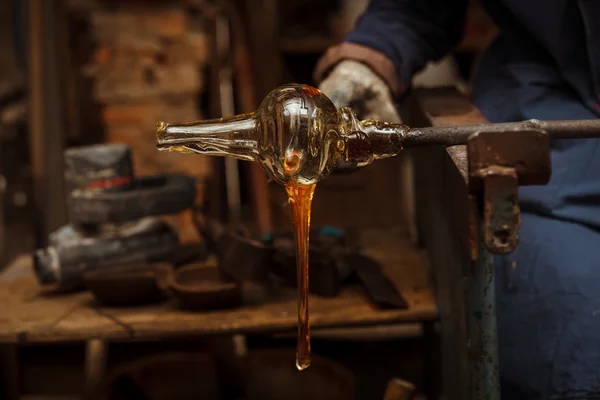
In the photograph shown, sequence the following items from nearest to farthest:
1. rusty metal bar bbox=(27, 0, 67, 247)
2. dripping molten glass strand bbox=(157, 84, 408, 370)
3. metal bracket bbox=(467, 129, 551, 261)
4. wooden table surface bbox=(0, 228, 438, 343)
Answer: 1. metal bracket bbox=(467, 129, 551, 261)
2. dripping molten glass strand bbox=(157, 84, 408, 370)
3. wooden table surface bbox=(0, 228, 438, 343)
4. rusty metal bar bbox=(27, 0, 67, 247)

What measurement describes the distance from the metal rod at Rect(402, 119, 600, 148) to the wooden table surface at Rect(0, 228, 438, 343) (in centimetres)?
43

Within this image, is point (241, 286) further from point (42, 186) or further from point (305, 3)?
point (305, 3)

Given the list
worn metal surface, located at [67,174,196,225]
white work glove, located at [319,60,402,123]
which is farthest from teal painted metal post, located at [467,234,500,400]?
worn metal surface, located at [67,174,196,225]

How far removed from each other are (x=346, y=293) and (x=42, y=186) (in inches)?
55.6

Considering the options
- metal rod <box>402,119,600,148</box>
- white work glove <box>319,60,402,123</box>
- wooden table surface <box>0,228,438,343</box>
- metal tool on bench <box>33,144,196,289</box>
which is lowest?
wooden table surface <box>0,228,438,343</box>

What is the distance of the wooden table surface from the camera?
1337 mm

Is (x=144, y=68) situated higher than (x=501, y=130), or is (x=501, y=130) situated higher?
(x=144, y=68)

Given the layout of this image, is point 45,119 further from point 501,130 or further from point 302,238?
point 501,130

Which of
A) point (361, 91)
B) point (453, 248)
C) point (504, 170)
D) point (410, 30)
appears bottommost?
point (453, 248)

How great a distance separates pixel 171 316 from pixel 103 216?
0.86 feet

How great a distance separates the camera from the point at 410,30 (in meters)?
1.50

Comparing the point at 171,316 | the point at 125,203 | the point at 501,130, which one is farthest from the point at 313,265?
the point at 501,130

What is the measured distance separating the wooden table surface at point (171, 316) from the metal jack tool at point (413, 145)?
32 cm

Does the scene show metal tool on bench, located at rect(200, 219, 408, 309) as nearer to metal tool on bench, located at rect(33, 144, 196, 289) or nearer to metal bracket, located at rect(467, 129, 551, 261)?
metal tool on bench, located at rect(33, 144, 196, 289)
